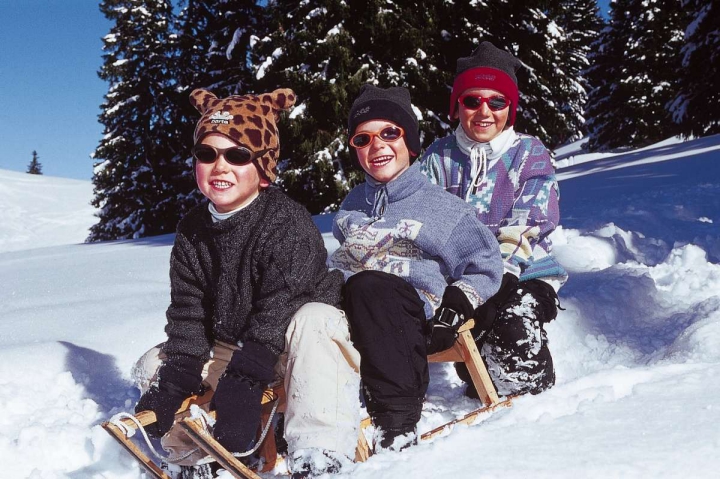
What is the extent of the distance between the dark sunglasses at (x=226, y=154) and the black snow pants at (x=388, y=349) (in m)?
0.65

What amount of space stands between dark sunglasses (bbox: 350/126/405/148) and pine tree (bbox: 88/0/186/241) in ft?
54.7

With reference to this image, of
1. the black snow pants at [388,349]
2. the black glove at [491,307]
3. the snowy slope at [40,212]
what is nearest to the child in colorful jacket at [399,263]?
the black snow pants at [388,349]

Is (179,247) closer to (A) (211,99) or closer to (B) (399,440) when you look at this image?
(A) (211,99)

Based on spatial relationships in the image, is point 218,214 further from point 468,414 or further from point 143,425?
point 468,414

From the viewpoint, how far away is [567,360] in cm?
340

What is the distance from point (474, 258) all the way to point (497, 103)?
3.07 ft

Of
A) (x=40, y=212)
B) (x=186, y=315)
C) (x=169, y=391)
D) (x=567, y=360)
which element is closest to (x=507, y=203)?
(x=567, y=360)

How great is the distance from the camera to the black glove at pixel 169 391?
7.13 feet

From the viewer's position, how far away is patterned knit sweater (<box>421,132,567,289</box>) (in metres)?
2.90

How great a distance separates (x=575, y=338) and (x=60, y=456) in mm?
2751

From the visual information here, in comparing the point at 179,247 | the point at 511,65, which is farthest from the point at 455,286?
the point at 511,65

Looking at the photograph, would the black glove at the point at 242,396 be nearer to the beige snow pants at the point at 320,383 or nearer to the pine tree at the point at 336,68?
the beige snow pants at the point at 320,383

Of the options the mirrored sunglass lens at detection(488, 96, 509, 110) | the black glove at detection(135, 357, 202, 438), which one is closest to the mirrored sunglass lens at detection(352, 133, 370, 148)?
the mirrored sunglass lens at detection(488, 96, 509, 110)

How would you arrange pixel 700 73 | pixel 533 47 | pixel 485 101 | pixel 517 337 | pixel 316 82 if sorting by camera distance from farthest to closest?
pixel 533 47
pixel 700 73
pixel 316 82
pixel 485 101
pixel 517 337
